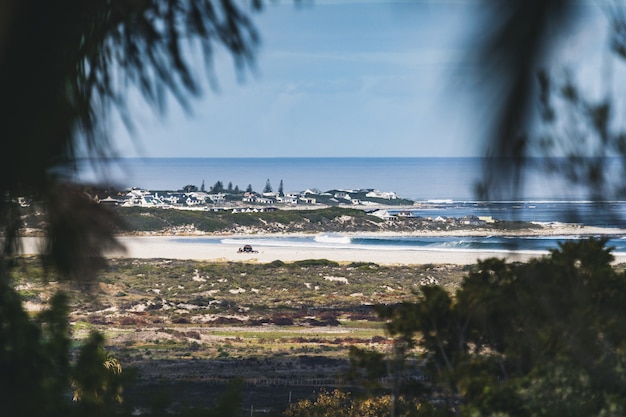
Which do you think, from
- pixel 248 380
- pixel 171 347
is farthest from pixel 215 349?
pixel 248 380

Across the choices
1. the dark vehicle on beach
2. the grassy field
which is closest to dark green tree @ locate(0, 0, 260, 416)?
the grassy field

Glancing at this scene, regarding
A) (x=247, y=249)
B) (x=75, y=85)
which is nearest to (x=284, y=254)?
(x=247, y=249)

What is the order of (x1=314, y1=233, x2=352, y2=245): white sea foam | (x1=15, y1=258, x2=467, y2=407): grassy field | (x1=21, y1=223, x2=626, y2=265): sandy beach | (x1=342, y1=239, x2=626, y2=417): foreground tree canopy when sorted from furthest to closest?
1. (x1=314, y1=233, x2=352, y2=245): white sea foam
2. (x1=21, y1=223, x2=626, y2=265): sandy beach
3. (x1=15, y1=258, x2=467, y2=407): grassy field
4. (x1=342, y1=239, x2=626, y2=417): foreground tree canopy

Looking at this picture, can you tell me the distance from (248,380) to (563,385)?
1027 centimetres

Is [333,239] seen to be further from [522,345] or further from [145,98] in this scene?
[145,98]

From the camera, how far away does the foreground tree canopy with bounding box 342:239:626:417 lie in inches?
25.0

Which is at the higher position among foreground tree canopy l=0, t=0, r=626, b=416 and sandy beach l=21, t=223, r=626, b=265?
foreground tree canopy l=0, t=0, r=626, b=416

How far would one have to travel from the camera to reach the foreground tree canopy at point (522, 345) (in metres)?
0.63

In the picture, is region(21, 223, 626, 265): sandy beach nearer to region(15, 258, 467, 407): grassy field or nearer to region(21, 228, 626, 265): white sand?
region(21, 228, 626, 265): white sand

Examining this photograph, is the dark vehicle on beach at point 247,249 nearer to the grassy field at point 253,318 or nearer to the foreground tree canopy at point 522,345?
the grassy field at point 253,318

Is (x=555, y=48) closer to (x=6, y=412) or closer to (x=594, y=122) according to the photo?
(x=594, y=122)

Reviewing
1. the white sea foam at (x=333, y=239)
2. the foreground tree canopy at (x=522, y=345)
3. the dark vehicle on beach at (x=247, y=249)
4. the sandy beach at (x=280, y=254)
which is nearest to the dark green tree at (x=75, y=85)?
the foreground tree canopy at (x=522, y=345)

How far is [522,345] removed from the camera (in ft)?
7.96

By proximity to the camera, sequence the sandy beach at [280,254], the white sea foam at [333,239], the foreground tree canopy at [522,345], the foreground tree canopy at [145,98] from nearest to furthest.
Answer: the foreground tree canopy at [145,98], the foreground tree canopy at [522,345], the sandy beach at [280,254], the white sea foam at [333,239]
